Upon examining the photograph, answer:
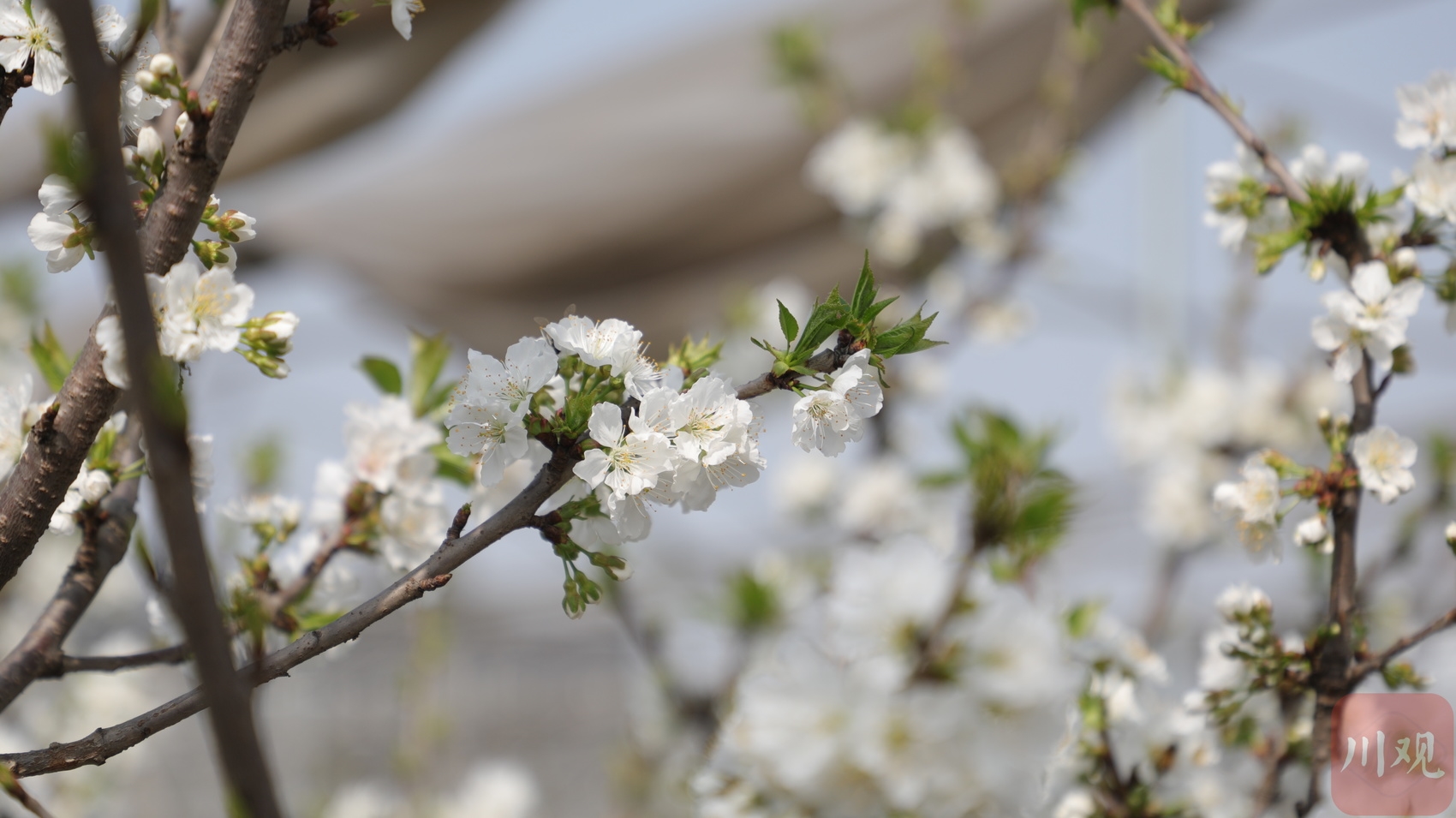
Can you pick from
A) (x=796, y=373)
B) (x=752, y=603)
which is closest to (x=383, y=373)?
(x=796, y=373)

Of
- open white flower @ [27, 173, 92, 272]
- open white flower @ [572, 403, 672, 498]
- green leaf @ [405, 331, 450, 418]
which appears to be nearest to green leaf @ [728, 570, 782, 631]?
green leaf @ [405, 331, 450, 418]

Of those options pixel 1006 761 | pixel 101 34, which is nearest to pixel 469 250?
pixel 101 34

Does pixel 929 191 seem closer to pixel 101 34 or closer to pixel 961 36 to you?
pixel 961 36

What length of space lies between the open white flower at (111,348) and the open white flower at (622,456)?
0.23m

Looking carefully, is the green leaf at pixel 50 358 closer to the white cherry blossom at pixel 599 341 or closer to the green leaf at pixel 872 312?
the white cherry blossom at pixel 599 341

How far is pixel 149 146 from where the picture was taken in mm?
521

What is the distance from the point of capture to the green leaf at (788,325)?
21.5 inches

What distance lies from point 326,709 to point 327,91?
2.50 m

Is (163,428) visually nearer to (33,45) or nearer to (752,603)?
(33,45)

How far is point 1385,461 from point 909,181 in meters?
1.50

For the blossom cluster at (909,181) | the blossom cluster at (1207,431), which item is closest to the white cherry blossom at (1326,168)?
the blossom cluster at (1207,431)

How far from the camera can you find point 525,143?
326 cm

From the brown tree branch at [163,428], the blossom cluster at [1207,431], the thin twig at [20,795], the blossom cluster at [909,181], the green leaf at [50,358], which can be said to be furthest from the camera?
the blossom cluster at [909,181]

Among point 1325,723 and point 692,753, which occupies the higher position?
point 692,753
